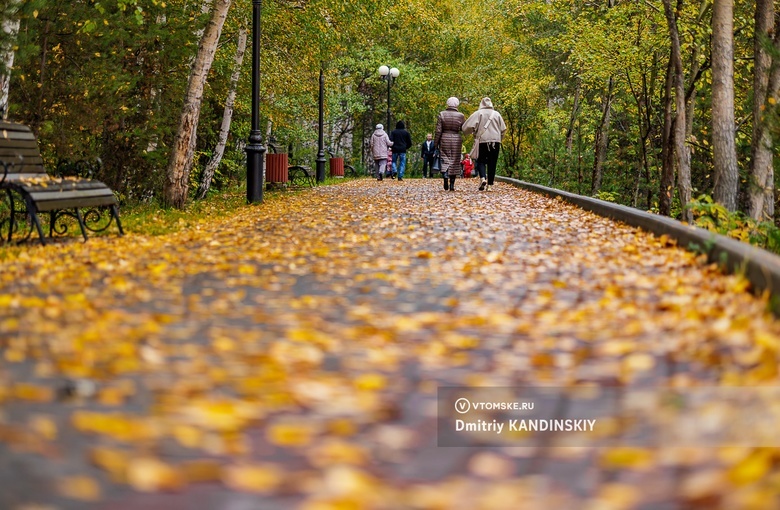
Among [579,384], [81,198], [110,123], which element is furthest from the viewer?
[110,123]

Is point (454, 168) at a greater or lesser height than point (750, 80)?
lesser

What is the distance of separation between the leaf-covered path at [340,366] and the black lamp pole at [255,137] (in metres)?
8.91

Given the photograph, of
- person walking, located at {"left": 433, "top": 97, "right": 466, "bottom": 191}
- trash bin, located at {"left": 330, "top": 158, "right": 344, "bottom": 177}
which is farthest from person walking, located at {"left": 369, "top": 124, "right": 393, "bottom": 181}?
person walking, located at {"left": 433, "top": 97, "right": 466, "bottom": 191}

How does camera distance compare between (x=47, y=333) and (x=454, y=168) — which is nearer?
(x=47, y=333)

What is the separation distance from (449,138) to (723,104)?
31.4 ft

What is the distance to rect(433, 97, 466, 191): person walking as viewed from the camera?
79.4ft

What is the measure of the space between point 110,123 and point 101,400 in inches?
586

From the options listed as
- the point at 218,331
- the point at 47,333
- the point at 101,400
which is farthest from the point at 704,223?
the point at 101,400

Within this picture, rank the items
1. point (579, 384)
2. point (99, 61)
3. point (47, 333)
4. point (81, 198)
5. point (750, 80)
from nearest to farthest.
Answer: point (579, 384)
point (47, 333)
point (81, 198)
point (99, 61)
point (750, 80)

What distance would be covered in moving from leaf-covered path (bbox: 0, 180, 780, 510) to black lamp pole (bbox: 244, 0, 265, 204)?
8908mm

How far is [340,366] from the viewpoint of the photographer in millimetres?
5051

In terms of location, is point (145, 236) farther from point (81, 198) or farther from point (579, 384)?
point (579, 384)

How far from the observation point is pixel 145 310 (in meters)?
6.71

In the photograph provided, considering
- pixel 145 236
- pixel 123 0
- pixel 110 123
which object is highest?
pixel 123 0
